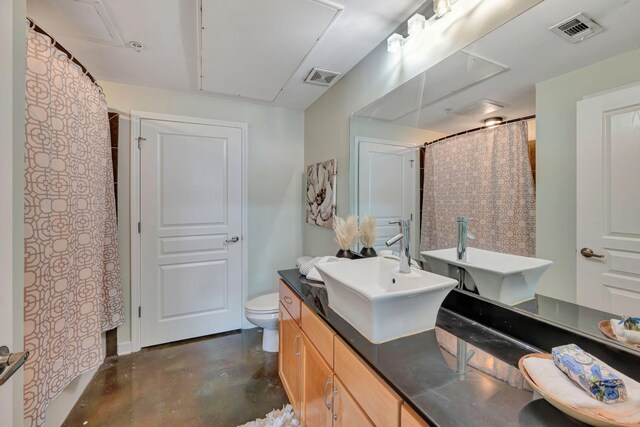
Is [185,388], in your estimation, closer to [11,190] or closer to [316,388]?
[316,388]

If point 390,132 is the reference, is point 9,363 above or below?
below

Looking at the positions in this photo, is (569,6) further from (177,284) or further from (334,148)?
(177,284)

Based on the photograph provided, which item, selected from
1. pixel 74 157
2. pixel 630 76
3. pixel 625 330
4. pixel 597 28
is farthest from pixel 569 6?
pixel 74 157

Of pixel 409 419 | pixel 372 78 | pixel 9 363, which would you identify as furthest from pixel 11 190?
pixel 372 78

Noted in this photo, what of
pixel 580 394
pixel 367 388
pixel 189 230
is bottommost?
pixel 367 388

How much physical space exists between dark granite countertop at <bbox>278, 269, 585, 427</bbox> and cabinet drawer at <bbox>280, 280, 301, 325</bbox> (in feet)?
1.39

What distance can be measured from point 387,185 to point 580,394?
4.27 feet

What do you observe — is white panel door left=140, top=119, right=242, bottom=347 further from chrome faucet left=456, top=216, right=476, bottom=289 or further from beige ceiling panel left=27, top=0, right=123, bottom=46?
chrome faucet left=456, top=216, right=476, bottom=289

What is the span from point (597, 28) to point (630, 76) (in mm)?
202

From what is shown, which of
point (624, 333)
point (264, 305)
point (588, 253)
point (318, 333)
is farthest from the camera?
point (264, 305)

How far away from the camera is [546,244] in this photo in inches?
36.3

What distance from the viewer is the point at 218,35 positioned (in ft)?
5.02

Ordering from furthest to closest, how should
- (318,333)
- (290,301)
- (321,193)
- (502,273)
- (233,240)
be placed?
(233,240), (321,193), (290,301), (318,333), (502,273)

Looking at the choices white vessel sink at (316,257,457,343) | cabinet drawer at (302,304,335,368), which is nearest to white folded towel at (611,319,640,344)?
white vessel sink at (316,257,457,343)
